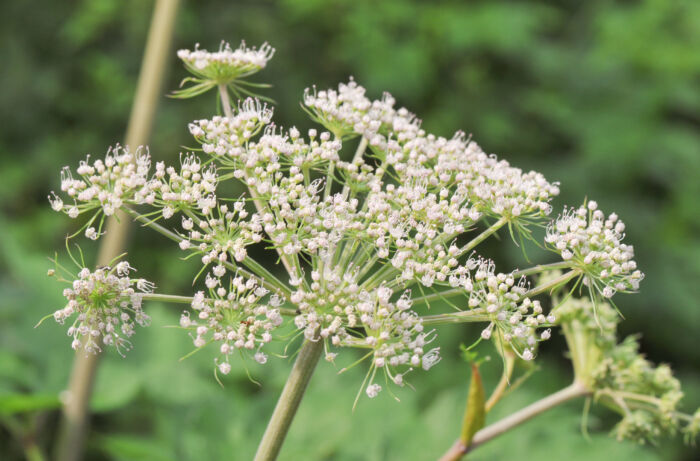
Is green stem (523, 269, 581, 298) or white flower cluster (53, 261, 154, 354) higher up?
green stem (523, 269, 581, 298)

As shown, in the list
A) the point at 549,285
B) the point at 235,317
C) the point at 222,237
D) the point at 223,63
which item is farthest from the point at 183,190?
the point at 549,285

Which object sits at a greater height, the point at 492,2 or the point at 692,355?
the point at 492,2

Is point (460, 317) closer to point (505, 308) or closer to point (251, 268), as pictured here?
point (505, 308)

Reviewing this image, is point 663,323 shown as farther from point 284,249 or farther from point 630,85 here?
point 284,249

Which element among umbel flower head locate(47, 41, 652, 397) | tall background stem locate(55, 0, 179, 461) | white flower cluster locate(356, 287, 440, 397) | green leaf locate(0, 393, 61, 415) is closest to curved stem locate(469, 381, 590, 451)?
umbel flower head locate(47, 41, 652, 397)

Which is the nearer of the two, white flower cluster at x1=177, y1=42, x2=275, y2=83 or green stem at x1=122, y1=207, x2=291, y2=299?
green stem at x1=122, y1=207, x2=291, y2=299

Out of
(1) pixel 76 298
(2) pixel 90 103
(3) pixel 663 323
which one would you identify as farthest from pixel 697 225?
(1) pixel 76 298

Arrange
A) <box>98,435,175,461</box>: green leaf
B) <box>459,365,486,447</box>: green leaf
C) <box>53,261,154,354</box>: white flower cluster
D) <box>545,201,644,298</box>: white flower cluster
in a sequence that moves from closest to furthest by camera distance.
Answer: <box>53,261,154,354</box>: white flower cluster
<box>545,201,644,298</box>: white flower cluster
<box>459,365,486,447</box>: green leaf
<box>98,435,175,461</box>: green leaf

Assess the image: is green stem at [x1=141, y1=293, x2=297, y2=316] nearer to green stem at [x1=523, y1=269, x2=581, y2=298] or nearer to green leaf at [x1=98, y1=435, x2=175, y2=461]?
green stem at [x1=523, y1=269, x2=581, y2=298]
